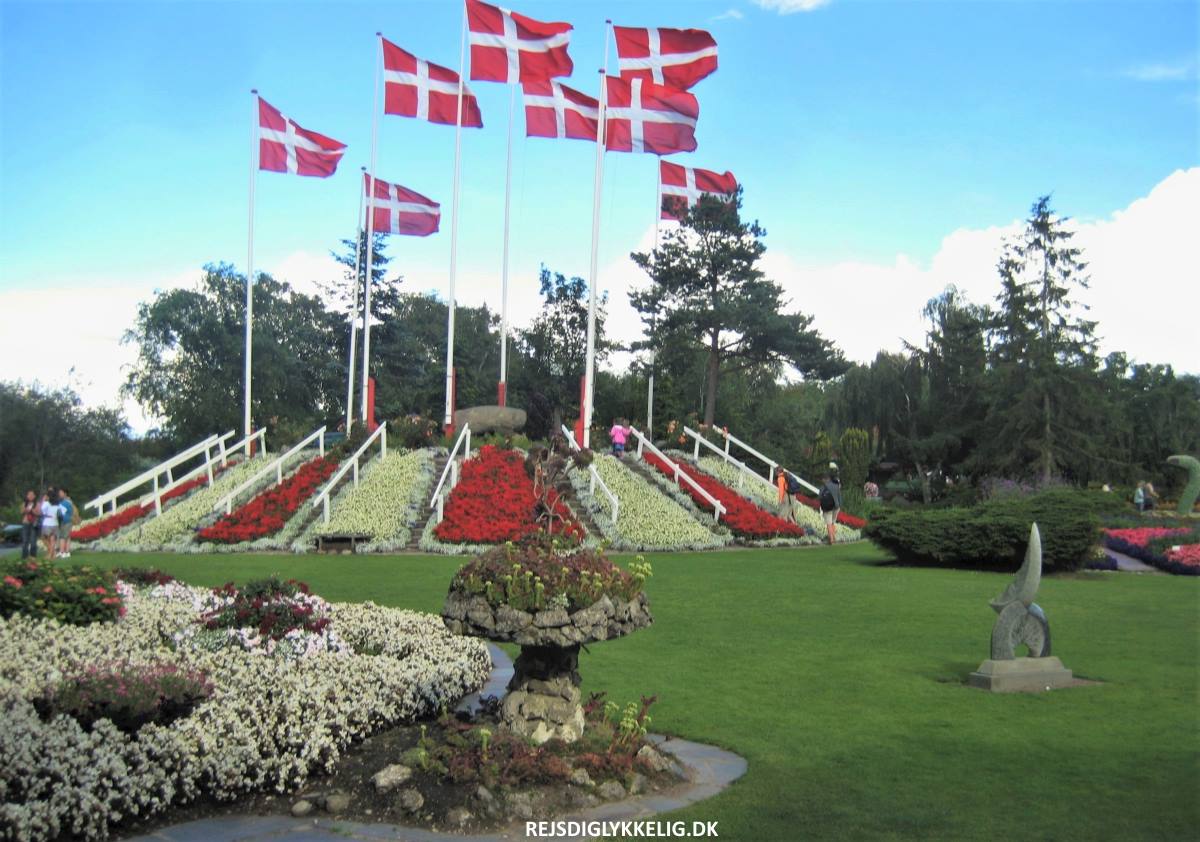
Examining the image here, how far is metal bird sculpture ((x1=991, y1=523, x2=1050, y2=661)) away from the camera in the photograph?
372 inches

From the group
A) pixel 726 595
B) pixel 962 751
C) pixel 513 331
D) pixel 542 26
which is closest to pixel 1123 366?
pixel 513 331

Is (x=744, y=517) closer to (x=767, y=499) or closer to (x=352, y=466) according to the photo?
(x=767, y=499)

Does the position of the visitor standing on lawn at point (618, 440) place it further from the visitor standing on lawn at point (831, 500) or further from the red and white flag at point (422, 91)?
the red and white flag at point (422, 91)

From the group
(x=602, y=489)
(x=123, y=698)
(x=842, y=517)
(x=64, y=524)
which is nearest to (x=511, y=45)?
(x=602, y=489)

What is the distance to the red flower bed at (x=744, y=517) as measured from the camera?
77.6 feet

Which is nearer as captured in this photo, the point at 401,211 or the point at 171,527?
the point at 171,527

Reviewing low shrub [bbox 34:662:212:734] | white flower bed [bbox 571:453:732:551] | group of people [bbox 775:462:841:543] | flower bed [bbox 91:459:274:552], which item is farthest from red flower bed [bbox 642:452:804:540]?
low shrub [bbox 34:662:212:734]

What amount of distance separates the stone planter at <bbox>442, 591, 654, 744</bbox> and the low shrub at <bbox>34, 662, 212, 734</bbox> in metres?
1.68

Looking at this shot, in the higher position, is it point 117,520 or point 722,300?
point 722,300

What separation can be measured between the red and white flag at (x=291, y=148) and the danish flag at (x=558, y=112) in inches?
269

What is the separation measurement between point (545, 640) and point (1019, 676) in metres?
4.84

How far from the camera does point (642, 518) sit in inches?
961

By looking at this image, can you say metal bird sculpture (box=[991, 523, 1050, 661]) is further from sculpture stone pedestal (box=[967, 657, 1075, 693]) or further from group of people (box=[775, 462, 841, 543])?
group of people (box=[775, 462, 841, 543])

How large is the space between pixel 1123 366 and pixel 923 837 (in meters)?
55.6
